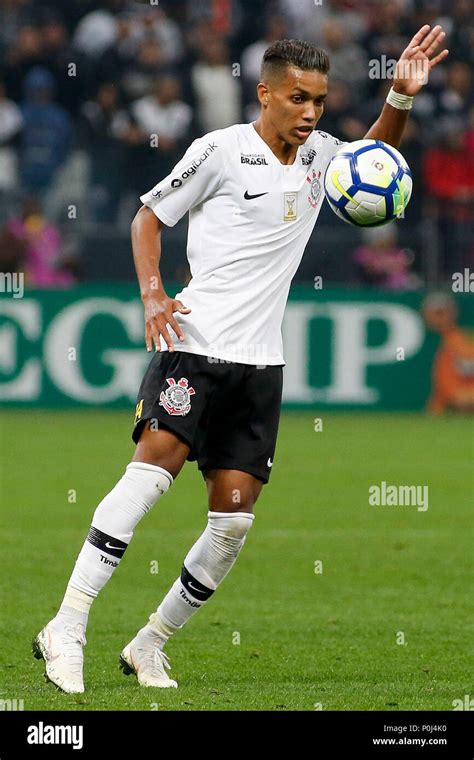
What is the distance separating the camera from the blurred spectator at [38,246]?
17.1 metres

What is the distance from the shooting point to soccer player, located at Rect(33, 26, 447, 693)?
213 inches

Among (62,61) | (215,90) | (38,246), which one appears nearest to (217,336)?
(38,246)

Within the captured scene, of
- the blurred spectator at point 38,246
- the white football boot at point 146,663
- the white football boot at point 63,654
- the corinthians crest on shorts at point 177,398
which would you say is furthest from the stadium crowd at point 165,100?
the white football boot at point 63,654

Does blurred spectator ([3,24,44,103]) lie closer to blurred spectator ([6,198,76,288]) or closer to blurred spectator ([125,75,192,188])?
blurred spectator ([125,75,192,188])

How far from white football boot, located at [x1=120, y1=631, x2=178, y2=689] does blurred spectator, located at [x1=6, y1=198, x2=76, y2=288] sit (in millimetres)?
11600

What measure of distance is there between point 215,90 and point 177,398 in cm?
1308

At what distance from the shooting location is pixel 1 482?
11.9m

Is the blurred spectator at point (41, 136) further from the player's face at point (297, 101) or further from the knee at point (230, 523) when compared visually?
the knee at point (230, 523)

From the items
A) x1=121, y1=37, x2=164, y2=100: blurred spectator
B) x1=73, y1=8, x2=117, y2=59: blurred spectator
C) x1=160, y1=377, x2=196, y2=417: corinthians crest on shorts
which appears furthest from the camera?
x1=73, y1=8, x2=117, y2=59: blurred spectator

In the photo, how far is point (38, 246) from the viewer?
56.6ft

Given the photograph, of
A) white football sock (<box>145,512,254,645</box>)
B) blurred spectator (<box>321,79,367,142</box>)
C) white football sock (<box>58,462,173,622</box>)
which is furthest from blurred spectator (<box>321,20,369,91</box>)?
white football sock (<box>58,462,173,622</box>)
